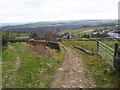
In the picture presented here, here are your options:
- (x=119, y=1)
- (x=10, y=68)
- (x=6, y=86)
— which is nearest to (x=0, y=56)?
(x=10, y=68)

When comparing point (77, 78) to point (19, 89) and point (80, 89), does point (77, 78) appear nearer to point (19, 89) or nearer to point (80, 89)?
point (80, 89)

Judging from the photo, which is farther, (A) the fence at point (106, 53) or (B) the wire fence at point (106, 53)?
(B) the wire fence at point (106, 53)

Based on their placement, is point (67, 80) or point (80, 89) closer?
point (80, 89)

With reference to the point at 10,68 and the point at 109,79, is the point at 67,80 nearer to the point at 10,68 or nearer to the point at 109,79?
the point at 109,79

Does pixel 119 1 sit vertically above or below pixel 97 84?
above

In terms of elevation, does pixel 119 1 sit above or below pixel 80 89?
above

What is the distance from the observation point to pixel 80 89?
5.76 metres

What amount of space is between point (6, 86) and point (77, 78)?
3891 mm

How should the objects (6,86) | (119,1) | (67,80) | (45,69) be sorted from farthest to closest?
(45,69)
(67,80)
(6,86)
(119,1)

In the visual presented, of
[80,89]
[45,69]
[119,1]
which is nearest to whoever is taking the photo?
[119,1]

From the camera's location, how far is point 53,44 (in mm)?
19484

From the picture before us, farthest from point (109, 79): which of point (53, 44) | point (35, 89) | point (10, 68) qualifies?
point (53, 44)

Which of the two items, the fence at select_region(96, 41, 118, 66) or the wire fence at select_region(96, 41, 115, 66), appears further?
the wire fence at select_region(96, 41, 115, 66)

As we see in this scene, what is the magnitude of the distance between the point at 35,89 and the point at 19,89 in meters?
0.77
